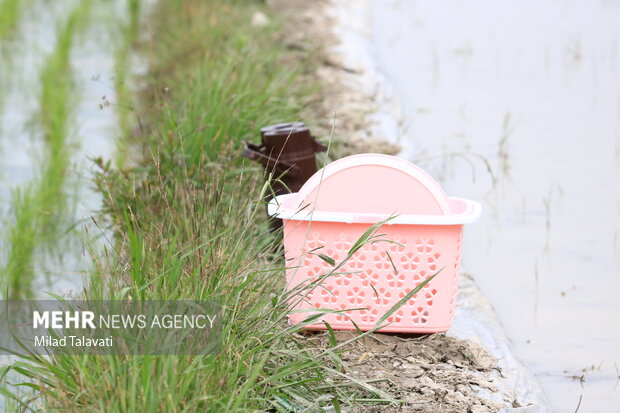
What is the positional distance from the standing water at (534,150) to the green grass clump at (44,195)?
159cm

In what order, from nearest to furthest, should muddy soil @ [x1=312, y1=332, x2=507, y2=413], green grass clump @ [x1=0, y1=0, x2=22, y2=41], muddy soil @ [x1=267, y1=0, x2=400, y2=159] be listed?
muddy soil @ [x1=312, y1=332, x2=507, y2=413] < muddy soil @ [x1=267, y1=0, x2=400, y2=159] < green grass clump @ [x1=0, y1=0, x2=22, y2=41]

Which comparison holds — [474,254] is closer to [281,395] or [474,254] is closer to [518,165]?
[518,165]

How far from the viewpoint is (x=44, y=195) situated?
4.19 meters

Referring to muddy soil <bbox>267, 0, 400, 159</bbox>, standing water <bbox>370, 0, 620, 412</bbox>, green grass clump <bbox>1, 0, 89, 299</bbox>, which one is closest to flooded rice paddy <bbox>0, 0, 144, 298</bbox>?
green grass clump <bbox>1, 0, 89, 299</bbox>

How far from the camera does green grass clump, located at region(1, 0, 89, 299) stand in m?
3.74

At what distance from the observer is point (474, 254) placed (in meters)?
3.47

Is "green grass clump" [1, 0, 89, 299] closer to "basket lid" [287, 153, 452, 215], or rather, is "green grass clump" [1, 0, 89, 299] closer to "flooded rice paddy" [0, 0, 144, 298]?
"flooded rice paddy" [0, 0, 144, 298]

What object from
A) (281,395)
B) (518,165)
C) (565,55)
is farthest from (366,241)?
(565,55)

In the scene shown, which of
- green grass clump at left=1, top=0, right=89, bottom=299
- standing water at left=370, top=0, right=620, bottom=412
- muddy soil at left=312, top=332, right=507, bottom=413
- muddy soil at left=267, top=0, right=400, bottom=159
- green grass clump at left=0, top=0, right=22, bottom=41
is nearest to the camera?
muddy soil at left=312, top=332, right=507, bottom=413

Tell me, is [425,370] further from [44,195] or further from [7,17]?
[7,17]

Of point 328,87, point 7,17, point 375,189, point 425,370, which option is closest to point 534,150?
point 328,87

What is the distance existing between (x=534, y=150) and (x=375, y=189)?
2.16 metres

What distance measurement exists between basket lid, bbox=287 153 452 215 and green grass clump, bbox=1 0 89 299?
1.08 meters

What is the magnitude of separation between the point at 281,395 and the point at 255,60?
292 cm
